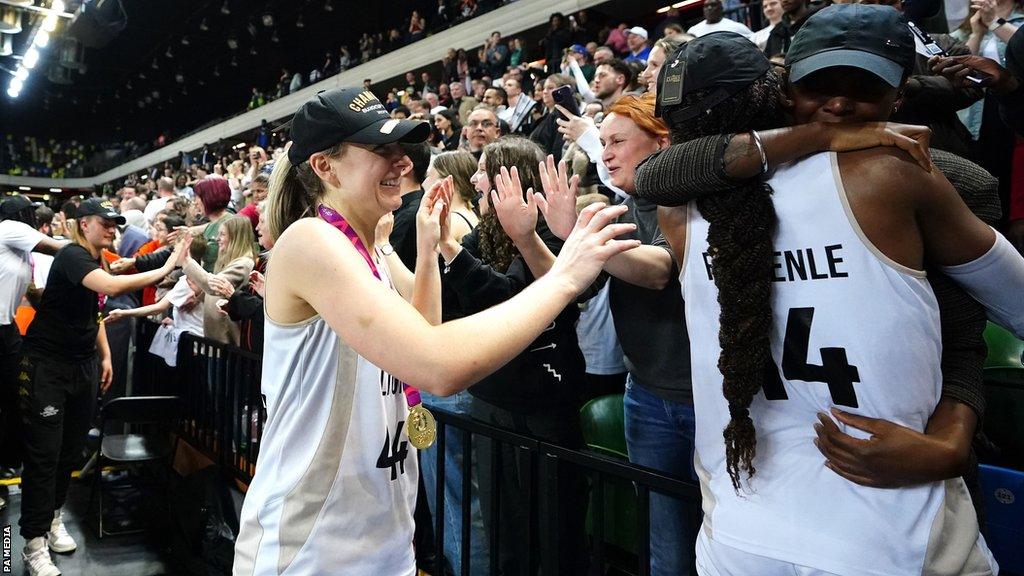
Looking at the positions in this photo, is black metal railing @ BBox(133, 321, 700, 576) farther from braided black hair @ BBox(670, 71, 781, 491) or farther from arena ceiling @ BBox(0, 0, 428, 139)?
arena ceiling @ BBox(0, 0, 428, 139)

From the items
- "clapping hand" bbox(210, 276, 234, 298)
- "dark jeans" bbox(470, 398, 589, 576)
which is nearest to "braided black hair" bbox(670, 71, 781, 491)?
"dark jeans" bbox(470, 398, 589, 576)

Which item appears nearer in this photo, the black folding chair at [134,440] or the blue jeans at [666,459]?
the blue jeans at [666,459]

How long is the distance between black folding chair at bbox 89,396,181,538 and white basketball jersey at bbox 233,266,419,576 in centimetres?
326

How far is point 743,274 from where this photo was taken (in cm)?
123

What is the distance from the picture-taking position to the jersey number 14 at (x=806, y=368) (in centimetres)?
115

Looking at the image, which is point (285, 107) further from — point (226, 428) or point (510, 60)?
point (226, 428)

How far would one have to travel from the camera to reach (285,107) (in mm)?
20047

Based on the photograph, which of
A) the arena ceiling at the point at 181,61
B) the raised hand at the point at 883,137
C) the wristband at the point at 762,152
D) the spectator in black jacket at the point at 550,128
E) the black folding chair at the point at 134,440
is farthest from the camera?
the arena ceiling at the point at 181,61

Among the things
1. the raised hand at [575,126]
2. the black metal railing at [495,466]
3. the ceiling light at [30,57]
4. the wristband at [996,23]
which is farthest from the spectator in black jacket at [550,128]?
the ceiling light at [30,57]

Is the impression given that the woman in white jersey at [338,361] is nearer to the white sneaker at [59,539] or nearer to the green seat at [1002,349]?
the green seat at [1002,349]

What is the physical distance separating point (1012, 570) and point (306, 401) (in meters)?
1.70

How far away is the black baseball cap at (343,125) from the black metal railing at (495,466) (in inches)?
38.3

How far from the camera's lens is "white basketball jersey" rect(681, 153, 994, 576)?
112 centimetres

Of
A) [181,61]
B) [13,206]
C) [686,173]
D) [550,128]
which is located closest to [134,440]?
[13,206]
